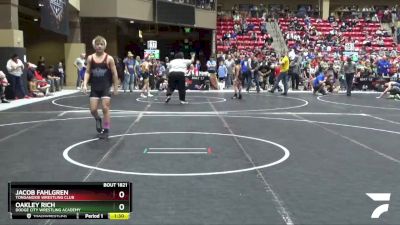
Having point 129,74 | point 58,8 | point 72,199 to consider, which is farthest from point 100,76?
point 129,74

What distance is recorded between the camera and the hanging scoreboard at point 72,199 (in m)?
3.43

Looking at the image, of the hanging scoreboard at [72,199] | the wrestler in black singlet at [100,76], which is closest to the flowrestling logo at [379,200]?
the hanging scoreboard at [72,199]

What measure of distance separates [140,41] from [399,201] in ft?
122

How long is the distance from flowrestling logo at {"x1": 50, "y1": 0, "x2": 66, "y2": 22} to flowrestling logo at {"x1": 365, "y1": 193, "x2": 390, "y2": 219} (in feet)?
57.4

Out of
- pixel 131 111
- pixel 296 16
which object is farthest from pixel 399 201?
pixel 296 16

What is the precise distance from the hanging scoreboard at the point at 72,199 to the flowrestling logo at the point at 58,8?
59.6 ft

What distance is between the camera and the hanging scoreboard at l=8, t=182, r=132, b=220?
3428 mm

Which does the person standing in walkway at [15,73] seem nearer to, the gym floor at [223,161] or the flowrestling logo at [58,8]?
the flowrestling logo at [58,8]

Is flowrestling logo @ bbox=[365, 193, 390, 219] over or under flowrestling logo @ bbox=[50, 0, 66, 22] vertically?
under

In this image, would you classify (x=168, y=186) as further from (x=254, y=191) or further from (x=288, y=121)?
(x=288, y=121)

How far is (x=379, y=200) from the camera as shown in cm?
548

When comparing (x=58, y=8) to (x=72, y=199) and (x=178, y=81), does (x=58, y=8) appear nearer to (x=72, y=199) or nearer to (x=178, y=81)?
(x=178, y=81)

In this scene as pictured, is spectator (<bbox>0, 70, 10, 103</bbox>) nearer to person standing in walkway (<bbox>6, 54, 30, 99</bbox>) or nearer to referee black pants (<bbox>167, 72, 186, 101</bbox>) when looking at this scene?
person standing in walkway (<bbox>6, 54, 30, 99</bbox>)

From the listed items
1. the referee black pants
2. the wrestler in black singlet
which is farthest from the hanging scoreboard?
the referee black pants
